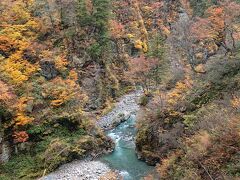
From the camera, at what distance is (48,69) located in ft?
125

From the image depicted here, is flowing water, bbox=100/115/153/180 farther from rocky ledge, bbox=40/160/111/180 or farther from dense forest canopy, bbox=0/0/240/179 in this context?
rocky ledge, bbox=40/160/111/180

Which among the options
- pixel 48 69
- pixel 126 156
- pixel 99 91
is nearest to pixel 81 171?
pixel 126 156

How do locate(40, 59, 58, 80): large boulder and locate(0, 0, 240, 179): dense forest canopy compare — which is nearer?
locate(0, 0, 240, 179): dense forest canopy

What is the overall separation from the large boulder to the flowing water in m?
9.69

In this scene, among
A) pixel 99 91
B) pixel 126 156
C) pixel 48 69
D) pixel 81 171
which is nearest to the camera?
pixel 81 171

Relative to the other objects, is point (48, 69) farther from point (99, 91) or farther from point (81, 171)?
point (81, 171)

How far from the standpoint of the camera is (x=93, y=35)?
153 ft

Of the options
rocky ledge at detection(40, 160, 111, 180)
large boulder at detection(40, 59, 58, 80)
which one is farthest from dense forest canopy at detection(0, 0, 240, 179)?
rocky ledge at detection(40, 160, 111, 180)

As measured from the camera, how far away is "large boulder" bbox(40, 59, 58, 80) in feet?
123

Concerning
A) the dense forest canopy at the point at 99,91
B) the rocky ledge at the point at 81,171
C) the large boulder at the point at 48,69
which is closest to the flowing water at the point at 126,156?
the dense forest canopy at the point at 99,91

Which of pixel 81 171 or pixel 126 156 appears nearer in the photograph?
pixel 81 171

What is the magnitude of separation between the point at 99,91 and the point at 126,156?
1586 centimetres

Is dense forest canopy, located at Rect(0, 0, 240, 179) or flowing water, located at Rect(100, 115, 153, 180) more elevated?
dense forest canopy, located at Rect(0, 0, 240, 179)

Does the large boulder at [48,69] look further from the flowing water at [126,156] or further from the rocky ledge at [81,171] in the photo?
the rocky ledge at [81,171]
